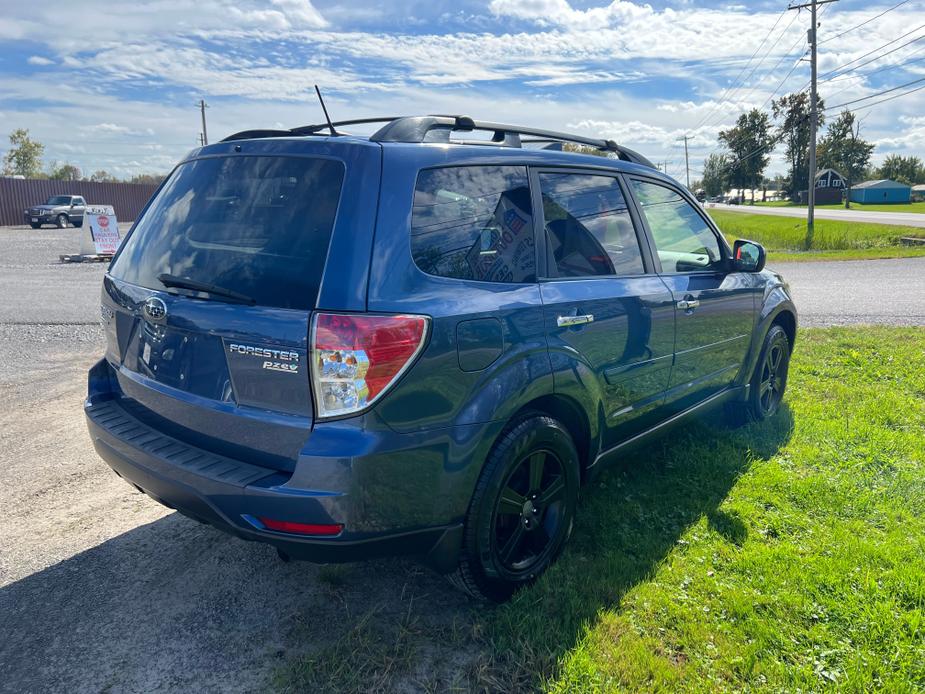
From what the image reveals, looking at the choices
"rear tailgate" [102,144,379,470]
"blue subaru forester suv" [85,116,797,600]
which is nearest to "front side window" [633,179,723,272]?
"blue subaru forester suv" [85,116,797,600]

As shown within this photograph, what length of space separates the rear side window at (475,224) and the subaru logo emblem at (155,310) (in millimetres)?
1022

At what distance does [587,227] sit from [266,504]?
78.1 inches

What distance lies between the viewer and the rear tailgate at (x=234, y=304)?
2.37 m

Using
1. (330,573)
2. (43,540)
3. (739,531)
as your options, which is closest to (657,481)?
(739,531)

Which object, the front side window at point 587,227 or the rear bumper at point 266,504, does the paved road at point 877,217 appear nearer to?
the front side window at point 587,227

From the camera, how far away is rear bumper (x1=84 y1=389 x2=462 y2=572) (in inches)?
90.9

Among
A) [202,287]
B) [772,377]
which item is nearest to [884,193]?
[772,377]

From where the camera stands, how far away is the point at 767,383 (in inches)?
204

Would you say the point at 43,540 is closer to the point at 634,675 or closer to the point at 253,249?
the point at 253,249

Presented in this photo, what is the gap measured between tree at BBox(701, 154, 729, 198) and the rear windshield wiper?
394 feet

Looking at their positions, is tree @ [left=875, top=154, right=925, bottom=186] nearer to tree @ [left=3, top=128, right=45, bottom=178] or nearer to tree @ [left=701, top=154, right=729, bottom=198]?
tree @ [left=701, top=154, right=729, bottom=198]

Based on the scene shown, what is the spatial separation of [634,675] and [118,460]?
Result: 7.17 feet

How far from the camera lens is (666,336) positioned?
3.72 m

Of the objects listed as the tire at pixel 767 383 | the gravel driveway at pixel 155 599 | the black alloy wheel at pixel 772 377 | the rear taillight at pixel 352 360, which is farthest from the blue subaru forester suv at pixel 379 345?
the black alloy wheel at pixel 772 377
